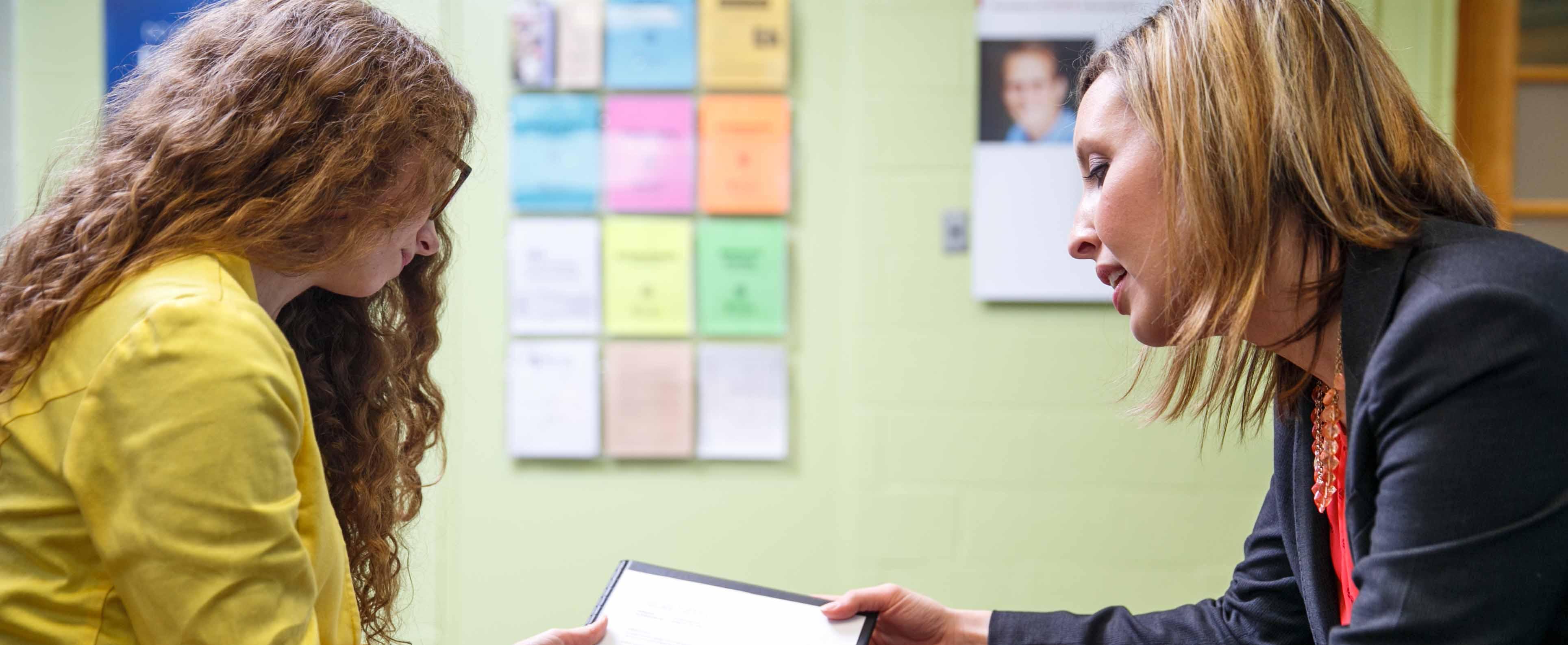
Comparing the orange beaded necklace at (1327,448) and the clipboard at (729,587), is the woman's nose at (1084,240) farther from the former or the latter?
the clipboard at (729,587)

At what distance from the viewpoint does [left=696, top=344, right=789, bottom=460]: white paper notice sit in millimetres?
2246

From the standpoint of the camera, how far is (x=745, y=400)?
225cm

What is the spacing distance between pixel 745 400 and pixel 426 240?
3.66 ft

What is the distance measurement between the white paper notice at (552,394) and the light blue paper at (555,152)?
0.30m

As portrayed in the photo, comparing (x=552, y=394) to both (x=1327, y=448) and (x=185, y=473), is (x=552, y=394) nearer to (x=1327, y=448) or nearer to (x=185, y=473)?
(x=185, y=473)

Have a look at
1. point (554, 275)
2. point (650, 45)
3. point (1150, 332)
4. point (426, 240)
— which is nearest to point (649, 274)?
point (554, 275)

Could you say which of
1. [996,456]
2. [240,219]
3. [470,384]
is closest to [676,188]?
[470,384]

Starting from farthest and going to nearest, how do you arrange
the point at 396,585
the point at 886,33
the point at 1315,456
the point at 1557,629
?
the point at 886,33, the point at 396,585, the point at 1315,456, the point at 1557,629

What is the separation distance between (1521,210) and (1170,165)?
183cm

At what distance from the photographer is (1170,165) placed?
912 mm

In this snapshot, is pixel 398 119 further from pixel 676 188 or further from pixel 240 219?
pixel 676 188

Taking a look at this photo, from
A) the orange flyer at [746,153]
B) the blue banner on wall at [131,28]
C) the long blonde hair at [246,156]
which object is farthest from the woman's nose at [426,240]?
the blue banner on wall at [131,28]

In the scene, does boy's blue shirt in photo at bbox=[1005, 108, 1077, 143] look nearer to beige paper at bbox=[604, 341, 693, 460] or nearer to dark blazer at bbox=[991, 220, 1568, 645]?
beige paper at bbox=[604, 341, 693, 460]

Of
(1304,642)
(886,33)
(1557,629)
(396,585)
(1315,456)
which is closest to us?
(1557,629)
